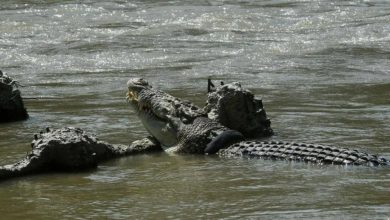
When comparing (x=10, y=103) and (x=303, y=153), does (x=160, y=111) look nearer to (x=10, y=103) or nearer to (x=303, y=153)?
(x=303, y=153)

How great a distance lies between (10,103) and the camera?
9000 millimetres

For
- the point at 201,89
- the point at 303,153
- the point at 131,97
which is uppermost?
the point at 131,97

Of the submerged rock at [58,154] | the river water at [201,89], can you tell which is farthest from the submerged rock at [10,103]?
the submerged rock at [58,154]

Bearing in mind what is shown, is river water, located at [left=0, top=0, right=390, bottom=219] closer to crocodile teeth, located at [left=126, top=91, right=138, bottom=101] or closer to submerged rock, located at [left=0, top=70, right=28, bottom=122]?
submerged rock, located at [left=0, top=70, right=28, bottom=122]

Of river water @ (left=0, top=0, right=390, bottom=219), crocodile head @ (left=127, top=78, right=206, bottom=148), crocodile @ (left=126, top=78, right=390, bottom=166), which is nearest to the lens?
river water @ (left=0, top=0, right=390, bottom=219)

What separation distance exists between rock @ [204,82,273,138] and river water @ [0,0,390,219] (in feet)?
0.78

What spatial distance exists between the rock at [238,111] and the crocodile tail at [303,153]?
2.03 ft

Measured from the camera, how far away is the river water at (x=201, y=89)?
17.5ft

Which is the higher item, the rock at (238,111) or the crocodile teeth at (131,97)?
the crocodile teeth at (131,97)

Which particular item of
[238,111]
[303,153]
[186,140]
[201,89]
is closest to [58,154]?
[186,140]

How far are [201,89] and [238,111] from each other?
11.2 feet

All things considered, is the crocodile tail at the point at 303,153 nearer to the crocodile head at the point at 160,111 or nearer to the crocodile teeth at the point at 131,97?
the crocodile head at the point at 160,111

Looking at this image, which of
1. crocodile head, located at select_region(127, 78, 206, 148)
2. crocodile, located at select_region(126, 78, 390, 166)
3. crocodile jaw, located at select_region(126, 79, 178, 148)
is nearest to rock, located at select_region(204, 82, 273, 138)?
crocodile, located at select_region(126, 78, 390, 166)

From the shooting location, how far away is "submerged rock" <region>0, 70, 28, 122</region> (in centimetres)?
892
